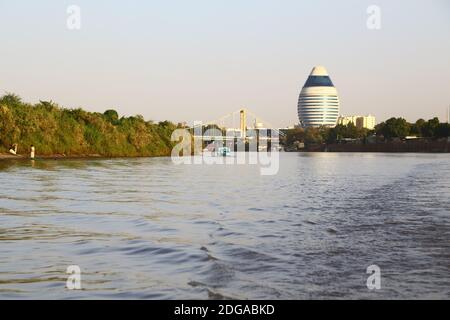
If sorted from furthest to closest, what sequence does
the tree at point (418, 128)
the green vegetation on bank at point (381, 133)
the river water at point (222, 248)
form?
the tree at point (418, 128) < the green vegetation on bank at point (381, 133) < the river water at point (222, 248)

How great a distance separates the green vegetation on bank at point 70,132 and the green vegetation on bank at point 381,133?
63.7 m

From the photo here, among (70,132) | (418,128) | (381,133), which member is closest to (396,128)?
(418,128)

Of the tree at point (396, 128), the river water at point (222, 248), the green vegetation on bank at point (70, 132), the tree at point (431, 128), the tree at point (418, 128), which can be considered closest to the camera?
the river water at point (222, 248)

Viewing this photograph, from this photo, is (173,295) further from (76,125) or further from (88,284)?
(76,125)

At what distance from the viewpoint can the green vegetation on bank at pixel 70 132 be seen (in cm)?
4853

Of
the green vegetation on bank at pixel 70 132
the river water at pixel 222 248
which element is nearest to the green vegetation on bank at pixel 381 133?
the green vegetation on bank at pixel 70 132

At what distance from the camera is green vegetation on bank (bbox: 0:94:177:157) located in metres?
48.5

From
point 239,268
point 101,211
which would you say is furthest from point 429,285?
point 101,211

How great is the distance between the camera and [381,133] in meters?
139

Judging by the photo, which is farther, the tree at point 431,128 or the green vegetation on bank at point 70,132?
the tree at point 431,128

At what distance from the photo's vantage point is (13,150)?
4797 centimetres

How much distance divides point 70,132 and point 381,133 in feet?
317

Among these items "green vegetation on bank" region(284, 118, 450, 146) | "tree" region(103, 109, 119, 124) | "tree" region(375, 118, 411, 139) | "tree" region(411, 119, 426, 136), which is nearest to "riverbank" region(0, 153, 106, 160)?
"tree" region(103, 109, 119, 124)

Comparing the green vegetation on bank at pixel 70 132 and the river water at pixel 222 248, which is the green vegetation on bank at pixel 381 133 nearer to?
the green vegetation on bank at pixel 70 132
